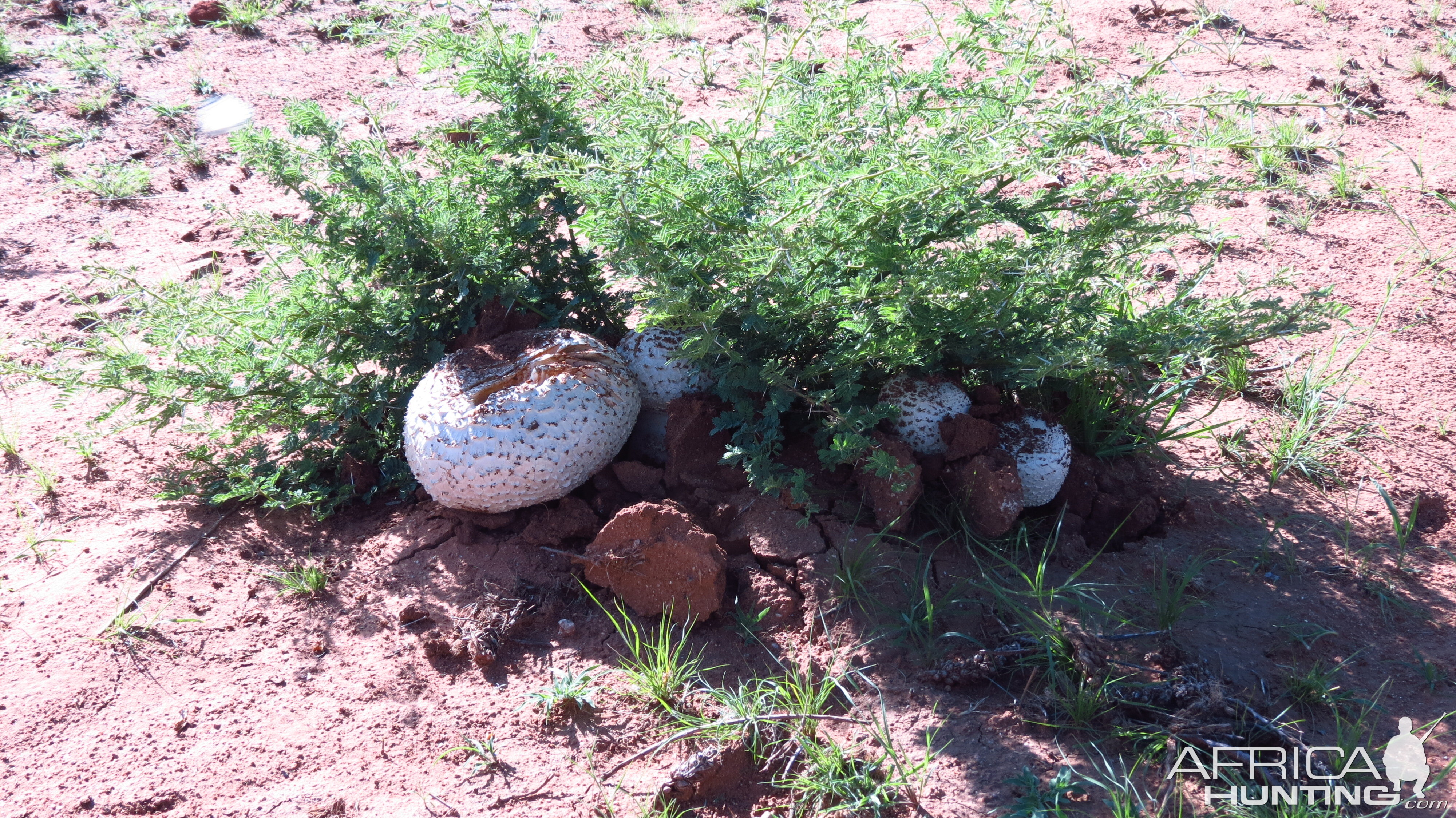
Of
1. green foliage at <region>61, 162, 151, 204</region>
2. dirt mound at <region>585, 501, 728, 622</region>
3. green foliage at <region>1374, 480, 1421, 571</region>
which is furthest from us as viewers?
green foliage at <region>61, 162, 151, 204</region>

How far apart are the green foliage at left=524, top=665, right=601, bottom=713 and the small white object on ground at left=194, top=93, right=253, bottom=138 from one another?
413cm

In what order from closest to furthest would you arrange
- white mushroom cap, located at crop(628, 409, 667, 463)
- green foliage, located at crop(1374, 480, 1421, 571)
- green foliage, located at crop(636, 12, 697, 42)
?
green foliage, located at crop(1374, 480, 1421, 571)
white mushroom cap, located at crop(628, 409, 667, 463)
green foliage, located at crop(636, 12, 697, 42)

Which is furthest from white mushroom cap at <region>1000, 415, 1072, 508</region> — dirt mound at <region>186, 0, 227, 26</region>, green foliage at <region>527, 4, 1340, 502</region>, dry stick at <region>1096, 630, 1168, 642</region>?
dirt mound at <region>186, 0, 227, 26</region>

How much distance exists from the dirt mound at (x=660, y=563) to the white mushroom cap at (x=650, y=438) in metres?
0.36

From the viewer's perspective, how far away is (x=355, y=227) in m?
2.87

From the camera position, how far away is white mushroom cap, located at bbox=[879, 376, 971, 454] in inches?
113

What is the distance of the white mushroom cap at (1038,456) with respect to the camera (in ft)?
9.35

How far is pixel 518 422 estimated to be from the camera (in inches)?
108

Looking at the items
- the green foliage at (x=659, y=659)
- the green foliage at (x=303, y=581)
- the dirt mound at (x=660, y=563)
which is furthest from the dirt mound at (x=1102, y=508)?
A: the green foliage at (x=303, y=581)

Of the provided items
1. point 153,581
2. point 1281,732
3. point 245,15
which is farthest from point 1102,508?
point 245,15

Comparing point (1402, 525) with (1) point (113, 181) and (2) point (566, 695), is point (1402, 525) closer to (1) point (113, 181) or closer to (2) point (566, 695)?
(2) point (566, 695)

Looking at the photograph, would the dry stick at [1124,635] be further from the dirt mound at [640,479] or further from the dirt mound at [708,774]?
the dirt mound at [640,479]

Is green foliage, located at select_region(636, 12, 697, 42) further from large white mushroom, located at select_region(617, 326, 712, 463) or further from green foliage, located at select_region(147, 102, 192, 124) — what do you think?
large white mushroom, located at select_region(617, 326, 712, 463)

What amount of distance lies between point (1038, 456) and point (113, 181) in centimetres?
472
